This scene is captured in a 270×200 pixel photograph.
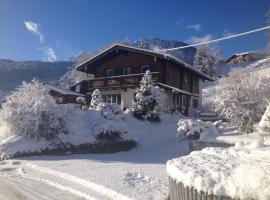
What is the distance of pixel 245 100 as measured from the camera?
19.0m

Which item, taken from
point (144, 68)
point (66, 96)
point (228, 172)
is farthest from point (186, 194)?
point (66, 96)

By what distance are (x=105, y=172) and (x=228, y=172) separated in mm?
6716

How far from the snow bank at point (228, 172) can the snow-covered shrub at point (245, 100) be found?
10718 millimetres

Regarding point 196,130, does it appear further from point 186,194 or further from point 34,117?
point 186,194

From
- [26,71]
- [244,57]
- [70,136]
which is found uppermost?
[26,71]

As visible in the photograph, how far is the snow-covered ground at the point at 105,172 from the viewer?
946 centimetres

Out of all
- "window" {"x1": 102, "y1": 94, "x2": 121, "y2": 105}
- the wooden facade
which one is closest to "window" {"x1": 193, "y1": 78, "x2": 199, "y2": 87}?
"window" {"x1": 102, "y1": 94, "x2": 121, "y2": 105}

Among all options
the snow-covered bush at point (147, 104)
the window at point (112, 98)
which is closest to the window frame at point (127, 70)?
the window at point (112, 98)

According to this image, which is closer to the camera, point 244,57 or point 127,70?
Result: point 127,70

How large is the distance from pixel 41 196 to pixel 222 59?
260 ft

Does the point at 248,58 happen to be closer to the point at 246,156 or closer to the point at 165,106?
the point at 165,106

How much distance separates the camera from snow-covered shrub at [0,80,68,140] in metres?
17.8

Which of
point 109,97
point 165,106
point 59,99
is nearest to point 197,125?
point 165,106

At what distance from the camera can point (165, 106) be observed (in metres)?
31.7
